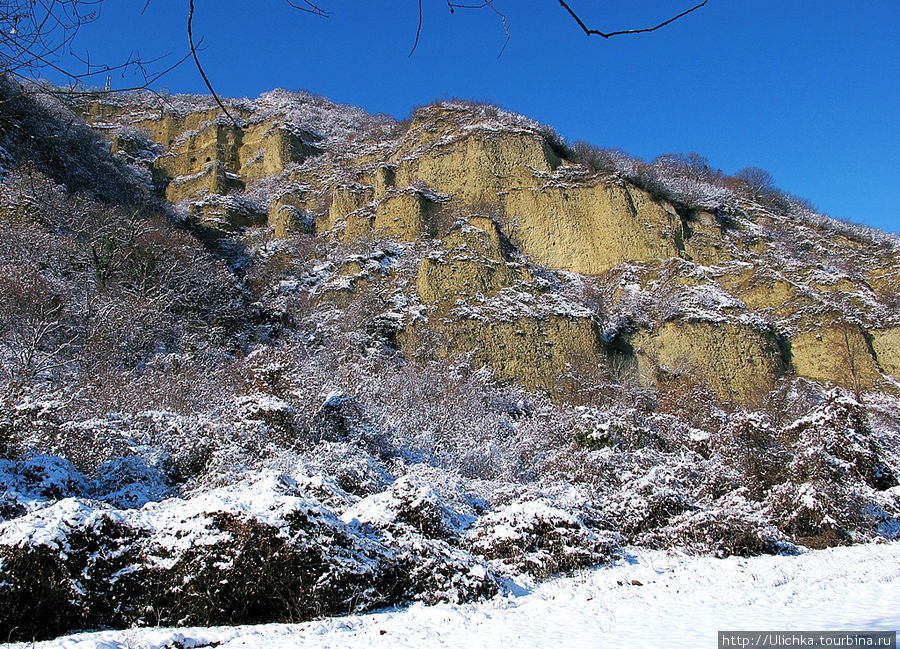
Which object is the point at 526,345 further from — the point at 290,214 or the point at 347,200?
the point at 290,214

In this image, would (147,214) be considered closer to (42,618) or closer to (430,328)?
(430,328)

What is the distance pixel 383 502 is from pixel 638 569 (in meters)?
3.51

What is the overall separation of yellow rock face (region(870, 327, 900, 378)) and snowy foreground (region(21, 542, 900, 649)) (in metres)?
19.7

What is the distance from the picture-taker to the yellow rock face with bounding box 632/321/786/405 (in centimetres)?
2131

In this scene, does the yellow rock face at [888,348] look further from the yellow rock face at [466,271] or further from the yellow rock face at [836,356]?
the yellow rock face at [466,271]

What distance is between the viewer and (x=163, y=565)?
15.4ft

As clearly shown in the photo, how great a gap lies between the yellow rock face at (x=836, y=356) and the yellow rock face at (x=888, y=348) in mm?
702

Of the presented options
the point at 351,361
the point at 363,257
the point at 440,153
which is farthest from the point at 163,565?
the point at 440,153

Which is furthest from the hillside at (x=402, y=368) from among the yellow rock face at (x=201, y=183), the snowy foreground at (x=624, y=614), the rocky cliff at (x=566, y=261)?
the snowy foreground at (x=624, y=614)

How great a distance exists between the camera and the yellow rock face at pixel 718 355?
21312mm

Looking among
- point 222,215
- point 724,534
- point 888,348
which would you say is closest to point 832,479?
point 724,534

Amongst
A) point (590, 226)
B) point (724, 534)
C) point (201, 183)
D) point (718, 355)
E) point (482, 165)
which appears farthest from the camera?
point (201, 183)

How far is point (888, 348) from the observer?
2225 cm

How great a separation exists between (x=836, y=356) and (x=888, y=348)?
267cm
